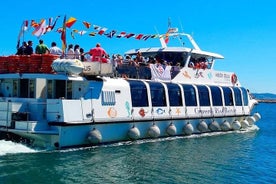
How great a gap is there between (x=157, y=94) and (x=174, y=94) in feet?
4.51

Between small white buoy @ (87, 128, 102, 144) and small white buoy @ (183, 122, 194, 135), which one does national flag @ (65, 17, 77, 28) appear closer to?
small white buoy @ (87, 128, 102, 144)

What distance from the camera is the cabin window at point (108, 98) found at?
17.5 m

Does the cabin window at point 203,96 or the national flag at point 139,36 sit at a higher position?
the national flag at point 139,36

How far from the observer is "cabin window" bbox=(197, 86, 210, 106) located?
2297 cm

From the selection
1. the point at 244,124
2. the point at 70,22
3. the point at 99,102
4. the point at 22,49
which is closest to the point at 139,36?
the point at 70,22

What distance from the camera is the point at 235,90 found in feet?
86.4

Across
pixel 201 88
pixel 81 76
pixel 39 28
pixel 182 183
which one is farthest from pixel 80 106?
pixel 201 88

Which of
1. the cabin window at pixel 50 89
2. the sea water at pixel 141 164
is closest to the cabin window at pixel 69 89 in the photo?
the cabin window at pixel 50 89

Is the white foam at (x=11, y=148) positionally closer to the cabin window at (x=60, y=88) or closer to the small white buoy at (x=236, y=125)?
the cabin window at (x=60, y=88)

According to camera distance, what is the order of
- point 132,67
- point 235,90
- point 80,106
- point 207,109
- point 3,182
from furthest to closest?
point 235,90 → point 207,109 → point 132,67 → point 80,106 → point 3,182

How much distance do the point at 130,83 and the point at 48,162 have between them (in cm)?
645

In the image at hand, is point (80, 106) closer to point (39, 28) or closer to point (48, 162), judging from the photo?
point (48, 162)

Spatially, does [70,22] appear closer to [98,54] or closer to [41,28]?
[41,28]

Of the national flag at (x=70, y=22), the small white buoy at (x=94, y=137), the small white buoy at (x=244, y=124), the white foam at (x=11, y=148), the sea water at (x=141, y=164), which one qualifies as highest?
the national flag at (x=70, y=22)
